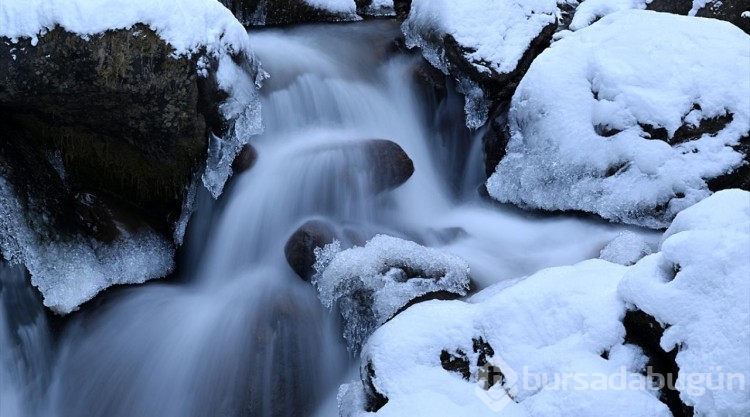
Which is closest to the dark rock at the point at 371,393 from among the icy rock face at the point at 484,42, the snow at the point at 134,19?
the snow at the point at 134,19

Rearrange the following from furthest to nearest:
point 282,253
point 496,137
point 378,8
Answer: point 378,8, point 496,137, point 282,253

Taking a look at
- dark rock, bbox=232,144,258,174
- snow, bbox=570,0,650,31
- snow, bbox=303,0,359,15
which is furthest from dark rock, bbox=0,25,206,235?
snow, bbox=570,0,650,31

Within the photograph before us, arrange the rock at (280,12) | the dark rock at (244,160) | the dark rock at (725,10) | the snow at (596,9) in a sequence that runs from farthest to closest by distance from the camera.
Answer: the rock at (280,12) → the snow at (596,9) → the dark rock at (725,10) → the dark rock at (244,160)

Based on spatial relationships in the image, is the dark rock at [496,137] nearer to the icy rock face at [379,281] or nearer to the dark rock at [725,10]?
the icy rock face at [379,281]

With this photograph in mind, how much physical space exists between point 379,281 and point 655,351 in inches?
66.5

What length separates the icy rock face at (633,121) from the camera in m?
4.75

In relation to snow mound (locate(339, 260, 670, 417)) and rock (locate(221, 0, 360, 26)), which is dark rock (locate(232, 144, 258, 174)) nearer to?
snow mound (locate(339, 260, 670, 417))

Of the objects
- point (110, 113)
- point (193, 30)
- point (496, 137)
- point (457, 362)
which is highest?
point (193, 30)

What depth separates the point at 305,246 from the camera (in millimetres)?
4359

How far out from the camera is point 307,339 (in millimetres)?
3998

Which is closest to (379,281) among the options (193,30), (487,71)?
(193,30)

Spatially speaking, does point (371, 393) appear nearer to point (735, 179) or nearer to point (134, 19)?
point (134, 19)

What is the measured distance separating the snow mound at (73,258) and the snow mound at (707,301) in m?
3.38

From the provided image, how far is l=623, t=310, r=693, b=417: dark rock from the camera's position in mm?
2613
